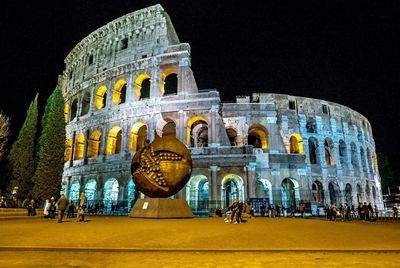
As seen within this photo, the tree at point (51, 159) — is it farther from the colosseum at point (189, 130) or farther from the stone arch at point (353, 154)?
the stone arch at point (353, 154)

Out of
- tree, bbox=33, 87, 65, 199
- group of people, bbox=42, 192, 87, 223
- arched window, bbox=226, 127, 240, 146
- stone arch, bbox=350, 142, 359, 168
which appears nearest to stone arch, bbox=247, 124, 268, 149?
arched window, bbox=226, 127, 240, 146

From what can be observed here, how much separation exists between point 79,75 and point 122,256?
31.1 m

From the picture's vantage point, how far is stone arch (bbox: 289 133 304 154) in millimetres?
30797

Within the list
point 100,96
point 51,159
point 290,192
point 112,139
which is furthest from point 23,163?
point 290,192

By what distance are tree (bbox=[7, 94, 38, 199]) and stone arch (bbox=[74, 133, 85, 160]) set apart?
201 inches

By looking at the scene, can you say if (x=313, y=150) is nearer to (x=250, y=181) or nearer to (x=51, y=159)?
(x=250, y=181)

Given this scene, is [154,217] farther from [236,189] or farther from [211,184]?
[236,189]

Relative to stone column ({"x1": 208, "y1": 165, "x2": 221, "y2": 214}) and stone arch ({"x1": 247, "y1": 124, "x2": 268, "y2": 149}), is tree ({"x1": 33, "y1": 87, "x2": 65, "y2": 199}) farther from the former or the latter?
stone arch ({"x1": 247, "y1": 124, "x2": 268, "y2": 149})

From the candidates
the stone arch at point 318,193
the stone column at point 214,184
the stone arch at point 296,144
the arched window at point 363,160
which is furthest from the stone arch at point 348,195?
the stone column at point 214,184

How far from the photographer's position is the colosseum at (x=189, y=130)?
2361cm

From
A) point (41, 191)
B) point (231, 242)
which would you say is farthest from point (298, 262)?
point (41, 191)

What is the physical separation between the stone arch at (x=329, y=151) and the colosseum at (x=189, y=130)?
121 mm

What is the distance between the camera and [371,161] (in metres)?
37.4

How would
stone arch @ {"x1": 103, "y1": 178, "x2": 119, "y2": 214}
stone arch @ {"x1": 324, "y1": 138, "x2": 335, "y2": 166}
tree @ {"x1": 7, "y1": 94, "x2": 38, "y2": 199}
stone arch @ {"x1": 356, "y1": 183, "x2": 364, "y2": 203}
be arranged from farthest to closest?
stone arch @ {"x1": 356, "y1": 183, "x2": 364, "y2": 203}
stone arch @ {"x1": 324, "y1": 138, "x2": 335, "y2": 166}
stone arch @ {"x1": 103, "y1": 178, "x2": 119, "y2": 214}
tree @ {"x1": 7, "y1": 94, "x2": 38, "y2": 199}
